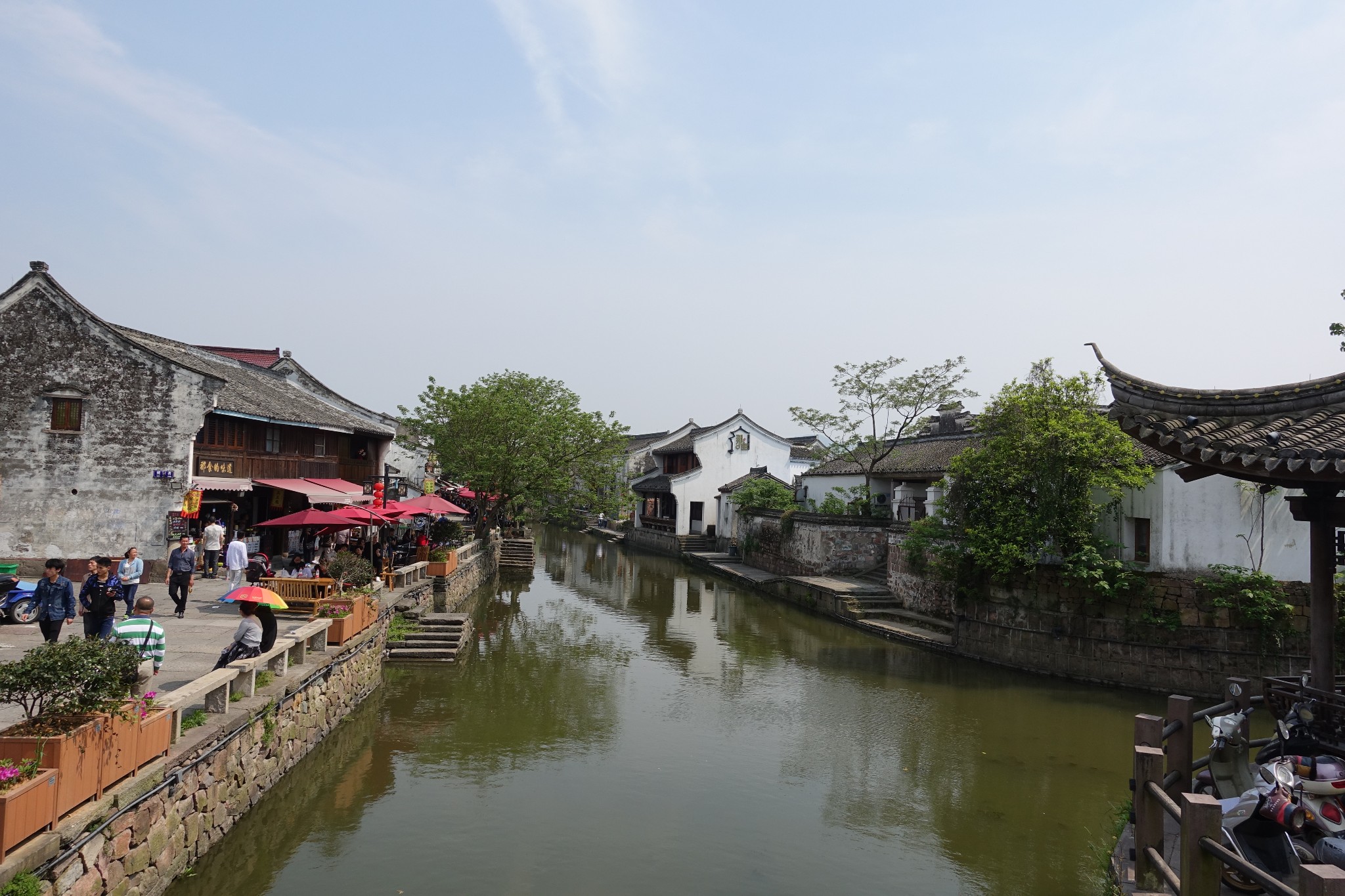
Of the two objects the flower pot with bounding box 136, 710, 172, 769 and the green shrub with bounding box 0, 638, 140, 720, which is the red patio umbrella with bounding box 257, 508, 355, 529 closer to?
the flower pot with bounding box 136, 710, 172, 769

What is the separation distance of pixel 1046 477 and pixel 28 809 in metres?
17.0

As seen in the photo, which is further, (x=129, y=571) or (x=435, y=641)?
(x=435, y=641)

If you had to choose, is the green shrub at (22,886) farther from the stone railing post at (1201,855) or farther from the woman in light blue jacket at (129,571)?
the woman in light blue jacket at (129,571)

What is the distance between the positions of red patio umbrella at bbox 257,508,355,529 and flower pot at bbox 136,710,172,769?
9602 mm

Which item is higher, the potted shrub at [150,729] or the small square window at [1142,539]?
the small square window at [1142,539]

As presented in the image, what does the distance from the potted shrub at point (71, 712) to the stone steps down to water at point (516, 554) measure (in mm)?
28494

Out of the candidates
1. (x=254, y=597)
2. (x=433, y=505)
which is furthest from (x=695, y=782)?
(x=433, y=505)

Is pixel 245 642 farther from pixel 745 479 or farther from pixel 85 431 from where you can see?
pixel 745 479

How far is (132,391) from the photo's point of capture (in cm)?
1772

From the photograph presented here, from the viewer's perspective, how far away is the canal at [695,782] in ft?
27.0

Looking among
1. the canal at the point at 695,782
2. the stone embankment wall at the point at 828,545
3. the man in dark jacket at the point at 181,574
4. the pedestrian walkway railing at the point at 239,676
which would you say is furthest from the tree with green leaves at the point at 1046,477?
the man in dark jacket at the point at 181,574

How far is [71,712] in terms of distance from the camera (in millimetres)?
5918

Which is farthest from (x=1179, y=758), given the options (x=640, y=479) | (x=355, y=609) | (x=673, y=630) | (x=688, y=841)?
(x=640, y=479)

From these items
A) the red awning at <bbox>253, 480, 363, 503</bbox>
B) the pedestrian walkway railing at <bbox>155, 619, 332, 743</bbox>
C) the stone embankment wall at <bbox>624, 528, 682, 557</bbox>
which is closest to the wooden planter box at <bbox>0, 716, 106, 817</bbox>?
the pedestrian walkway railing at <bbox>155, 619, 332, 743</bbox>
